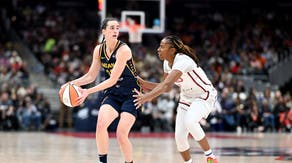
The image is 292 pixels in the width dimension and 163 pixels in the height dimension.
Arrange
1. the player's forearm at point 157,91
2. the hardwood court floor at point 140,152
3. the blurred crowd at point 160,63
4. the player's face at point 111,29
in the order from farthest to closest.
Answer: the blurred crowd at point 160,63, the hardwood court floor at point 140,152, the player's face at point 111,29, the player's forearm at point 157,91

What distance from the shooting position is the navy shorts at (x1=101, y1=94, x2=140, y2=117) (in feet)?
30.1

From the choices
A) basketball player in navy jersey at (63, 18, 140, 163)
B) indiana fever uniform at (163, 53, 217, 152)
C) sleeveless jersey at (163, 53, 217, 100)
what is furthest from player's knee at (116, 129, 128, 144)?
sleeveless jersey at (163, 53, 217, 100)

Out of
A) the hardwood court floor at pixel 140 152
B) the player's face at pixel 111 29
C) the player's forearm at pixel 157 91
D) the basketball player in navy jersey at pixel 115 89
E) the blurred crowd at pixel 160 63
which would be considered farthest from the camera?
the blurred crowd at pixel 160 63

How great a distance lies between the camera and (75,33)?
1200 inches

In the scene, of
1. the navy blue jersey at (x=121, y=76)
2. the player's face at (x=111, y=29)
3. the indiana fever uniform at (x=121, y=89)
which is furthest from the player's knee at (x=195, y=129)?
the player's face at (x=111, y=29)

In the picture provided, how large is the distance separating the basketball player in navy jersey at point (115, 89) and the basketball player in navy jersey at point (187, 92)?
0.39 metres

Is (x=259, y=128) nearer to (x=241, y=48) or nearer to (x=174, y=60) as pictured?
(x=241, y=48)

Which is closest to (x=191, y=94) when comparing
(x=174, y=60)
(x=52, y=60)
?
(x=174, y=60)

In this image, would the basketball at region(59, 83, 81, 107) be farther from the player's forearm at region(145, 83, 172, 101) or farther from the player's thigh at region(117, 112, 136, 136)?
the player's forearm at region(145, 83, 172, 101)

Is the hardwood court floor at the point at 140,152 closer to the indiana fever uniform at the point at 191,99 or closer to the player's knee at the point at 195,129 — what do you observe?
the indiana fever uniform at the point at 191,99

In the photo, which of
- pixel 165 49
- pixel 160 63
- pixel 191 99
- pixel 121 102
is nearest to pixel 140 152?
pixel 191 99

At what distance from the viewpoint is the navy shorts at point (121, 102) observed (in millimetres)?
9180

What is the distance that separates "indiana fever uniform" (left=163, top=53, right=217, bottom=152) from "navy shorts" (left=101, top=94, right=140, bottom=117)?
0.74 meters

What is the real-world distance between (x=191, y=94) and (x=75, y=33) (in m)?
21.1
